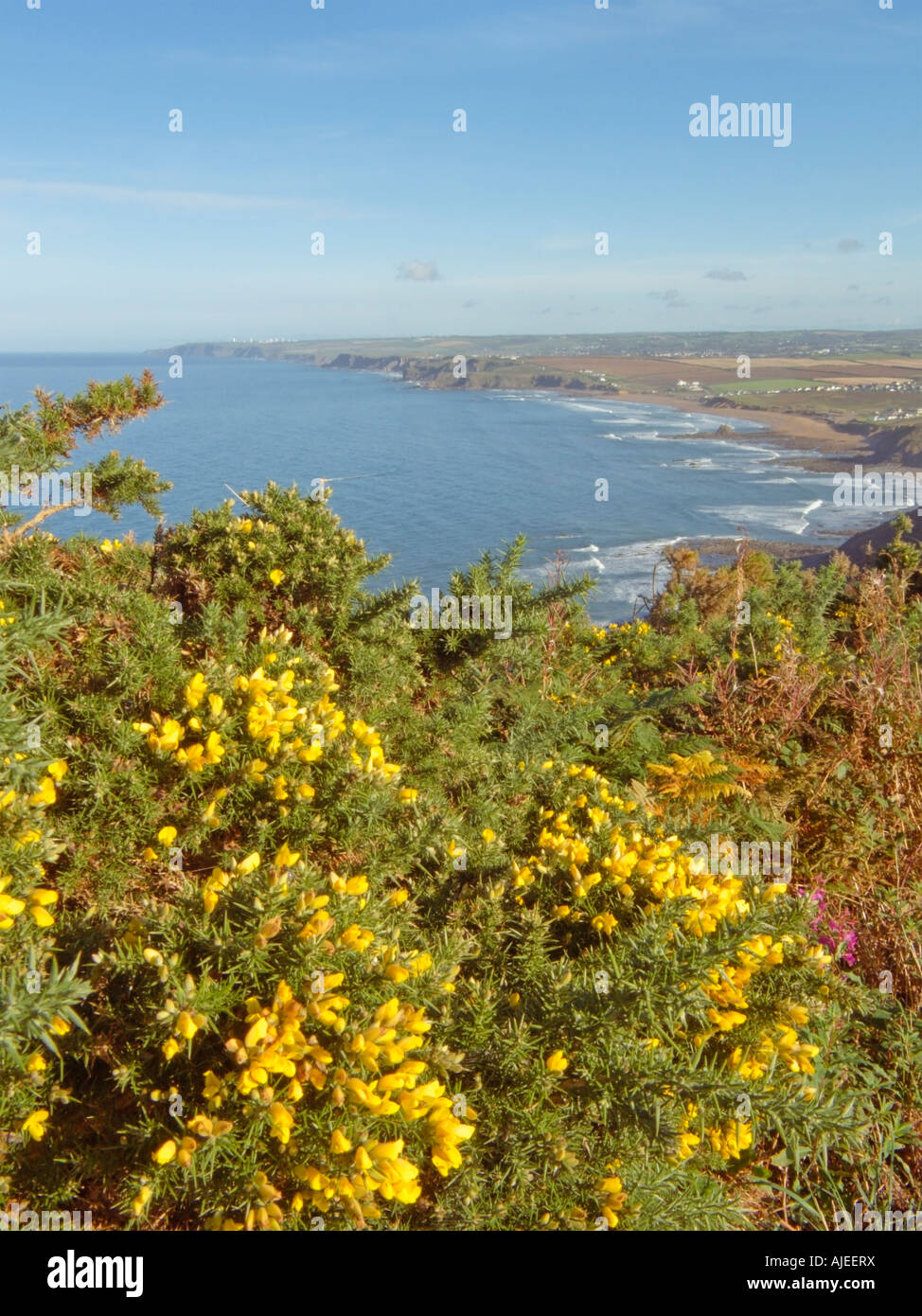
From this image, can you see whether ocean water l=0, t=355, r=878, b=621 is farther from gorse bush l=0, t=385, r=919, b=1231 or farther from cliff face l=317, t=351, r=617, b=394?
cliff face l=317, t=351, r=617, b=394

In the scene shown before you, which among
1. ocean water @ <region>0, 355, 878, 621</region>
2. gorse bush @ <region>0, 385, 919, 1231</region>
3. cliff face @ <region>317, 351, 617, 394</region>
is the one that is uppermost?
cliff face @ <region>317, 351, 617, 394</region>

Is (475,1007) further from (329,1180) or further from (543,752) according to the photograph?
(543,752)

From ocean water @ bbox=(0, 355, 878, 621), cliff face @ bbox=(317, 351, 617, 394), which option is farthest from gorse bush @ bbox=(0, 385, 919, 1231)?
cliff face @ bbox=(317, 351, 617, 394)

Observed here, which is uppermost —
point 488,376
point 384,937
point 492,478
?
point 488,376

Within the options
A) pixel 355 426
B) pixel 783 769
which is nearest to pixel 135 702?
pixel 783 769

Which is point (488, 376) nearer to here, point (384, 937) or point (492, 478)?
point (492, 478)

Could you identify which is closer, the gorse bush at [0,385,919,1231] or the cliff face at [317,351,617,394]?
the gorse bush at [0,385,919,1231]

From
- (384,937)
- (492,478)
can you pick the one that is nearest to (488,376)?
(492,478)
